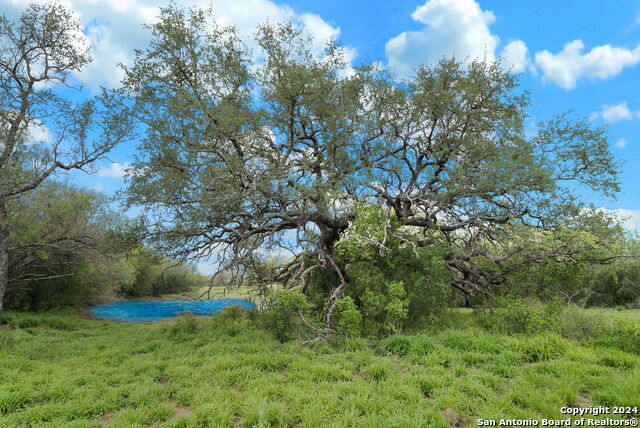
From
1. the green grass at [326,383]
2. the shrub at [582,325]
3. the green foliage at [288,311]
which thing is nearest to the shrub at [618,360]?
the green grass at [326,383]

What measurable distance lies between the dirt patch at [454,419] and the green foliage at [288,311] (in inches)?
181

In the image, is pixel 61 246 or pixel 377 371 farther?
pixel 61 246

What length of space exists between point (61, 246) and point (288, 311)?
49.7 ft

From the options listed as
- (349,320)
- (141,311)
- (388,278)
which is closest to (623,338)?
(388,278)

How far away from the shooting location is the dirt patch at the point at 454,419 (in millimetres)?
4242

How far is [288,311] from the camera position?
8469 mm

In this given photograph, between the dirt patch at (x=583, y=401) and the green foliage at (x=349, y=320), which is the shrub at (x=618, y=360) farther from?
the green foliage at (x=349, y=320)

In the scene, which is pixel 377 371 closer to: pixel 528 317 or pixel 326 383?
pixel 326 383

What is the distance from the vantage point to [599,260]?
30.7 feet

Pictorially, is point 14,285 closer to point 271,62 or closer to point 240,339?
point 240,339

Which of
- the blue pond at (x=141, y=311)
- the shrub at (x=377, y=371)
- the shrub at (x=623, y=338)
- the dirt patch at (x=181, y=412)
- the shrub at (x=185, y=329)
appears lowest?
the blue pond at (x=141, y=311)

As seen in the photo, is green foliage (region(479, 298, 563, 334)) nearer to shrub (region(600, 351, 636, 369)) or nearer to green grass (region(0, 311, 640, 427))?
green grass (region(0, 311, 640, 427))

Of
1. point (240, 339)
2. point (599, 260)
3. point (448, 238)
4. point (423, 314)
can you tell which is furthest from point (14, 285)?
point (599, 260)

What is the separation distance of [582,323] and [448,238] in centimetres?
480
